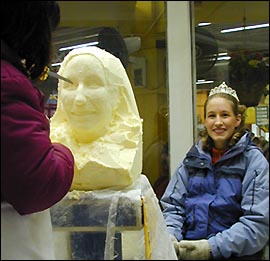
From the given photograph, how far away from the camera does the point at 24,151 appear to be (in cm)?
60

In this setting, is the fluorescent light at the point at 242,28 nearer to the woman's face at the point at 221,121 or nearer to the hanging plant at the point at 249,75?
the hanging plant at the point at 249,75

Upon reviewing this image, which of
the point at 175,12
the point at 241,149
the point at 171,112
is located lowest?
the point at 241,149

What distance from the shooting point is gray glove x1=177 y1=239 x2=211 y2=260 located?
1.33m

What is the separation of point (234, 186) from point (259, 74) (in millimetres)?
652

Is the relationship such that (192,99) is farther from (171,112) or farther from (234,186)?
(234,186)

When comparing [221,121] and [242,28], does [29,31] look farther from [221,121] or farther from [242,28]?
[242,28]

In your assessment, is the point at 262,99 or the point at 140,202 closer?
the point at 140,202

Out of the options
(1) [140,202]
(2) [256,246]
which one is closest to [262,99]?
(2) [256,246]

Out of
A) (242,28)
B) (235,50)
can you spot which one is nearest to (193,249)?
(235,50)

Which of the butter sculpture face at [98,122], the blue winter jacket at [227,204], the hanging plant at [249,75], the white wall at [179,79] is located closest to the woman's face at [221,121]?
the blue winter jacket at [227,204]

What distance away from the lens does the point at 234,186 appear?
135 cm

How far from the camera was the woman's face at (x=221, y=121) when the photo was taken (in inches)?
54.5

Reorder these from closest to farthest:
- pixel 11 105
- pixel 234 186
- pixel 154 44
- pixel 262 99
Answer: pixel 11 105
pixel 234 186
pixel 262 99
pixel 154 44

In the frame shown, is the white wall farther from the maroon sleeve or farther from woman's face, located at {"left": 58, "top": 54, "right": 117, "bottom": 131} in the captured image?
the maroon sleeve
